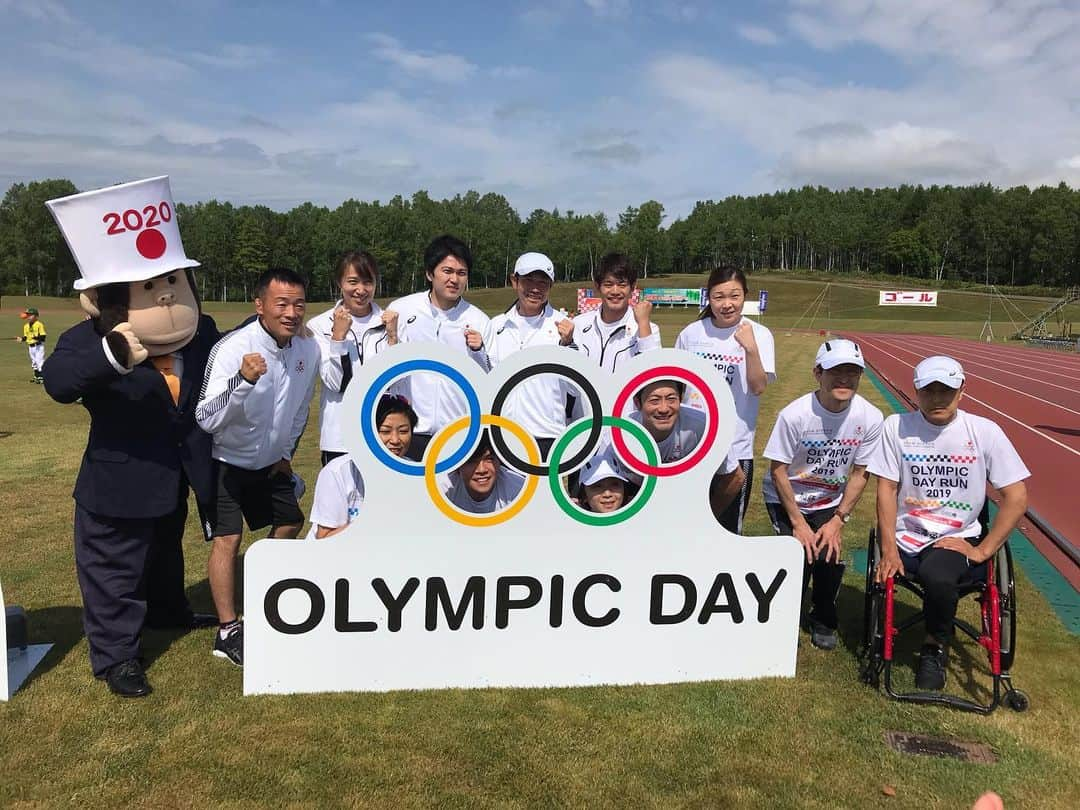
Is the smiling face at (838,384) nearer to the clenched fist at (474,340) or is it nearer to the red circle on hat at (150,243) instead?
the clenched fist at (474,340)

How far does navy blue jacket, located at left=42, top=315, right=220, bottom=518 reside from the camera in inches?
117

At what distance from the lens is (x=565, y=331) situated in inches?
154

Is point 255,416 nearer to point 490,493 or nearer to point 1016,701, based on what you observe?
point 490,493

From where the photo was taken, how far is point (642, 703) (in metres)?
3.17

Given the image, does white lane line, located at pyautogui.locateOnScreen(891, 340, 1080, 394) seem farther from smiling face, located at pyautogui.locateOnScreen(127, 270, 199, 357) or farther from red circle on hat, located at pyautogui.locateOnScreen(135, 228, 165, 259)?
red circle on hat, located at pyautogui.locateOnScreen(135, 228, 165, 259)

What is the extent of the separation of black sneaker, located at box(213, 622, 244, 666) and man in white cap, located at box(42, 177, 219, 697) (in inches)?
13.0

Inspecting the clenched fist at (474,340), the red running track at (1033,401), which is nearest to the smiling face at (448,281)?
the clenched fist at (474,340)

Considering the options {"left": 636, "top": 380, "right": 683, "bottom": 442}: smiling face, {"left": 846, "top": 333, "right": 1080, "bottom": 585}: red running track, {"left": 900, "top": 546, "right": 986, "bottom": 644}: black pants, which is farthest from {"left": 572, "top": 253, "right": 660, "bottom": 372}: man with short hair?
{"left": 846, "top": 333, "right": 1080, "bottom": 585}: red running track

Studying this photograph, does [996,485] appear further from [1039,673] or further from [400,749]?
[400,749]

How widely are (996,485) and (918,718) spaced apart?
42.3 inches

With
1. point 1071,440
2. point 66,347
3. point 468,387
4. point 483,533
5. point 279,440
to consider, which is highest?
point 66,347

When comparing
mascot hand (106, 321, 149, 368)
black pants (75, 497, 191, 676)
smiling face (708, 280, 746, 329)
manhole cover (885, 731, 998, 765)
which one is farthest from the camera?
smiling face (708, 280, 746, 329)

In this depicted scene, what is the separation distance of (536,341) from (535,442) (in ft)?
2.85

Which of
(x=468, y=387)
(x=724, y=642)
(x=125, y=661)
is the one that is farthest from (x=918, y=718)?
(x=125, y=661)
